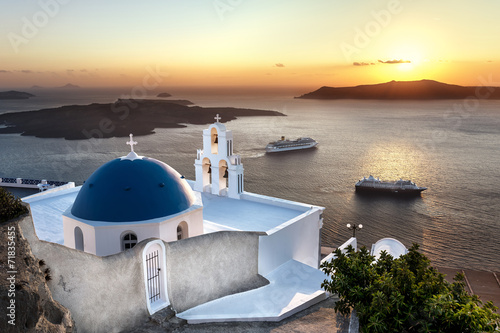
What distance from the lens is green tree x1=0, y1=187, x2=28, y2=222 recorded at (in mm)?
6602

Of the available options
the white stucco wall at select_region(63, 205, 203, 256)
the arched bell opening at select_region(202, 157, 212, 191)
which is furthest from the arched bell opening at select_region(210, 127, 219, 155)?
the white stucco wall at select_region(63, 205, 203, 256)

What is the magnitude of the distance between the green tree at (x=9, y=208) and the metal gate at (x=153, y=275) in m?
3.11

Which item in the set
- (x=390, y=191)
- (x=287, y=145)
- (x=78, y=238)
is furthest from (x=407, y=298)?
(x=287, y=145)

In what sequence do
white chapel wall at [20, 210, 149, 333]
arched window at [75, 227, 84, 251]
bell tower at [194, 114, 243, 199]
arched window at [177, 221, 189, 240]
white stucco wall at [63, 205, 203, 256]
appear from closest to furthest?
1. white chapel wall at [20, 210, 149, 333]
2. white stucco wall at [63, 205, 203, 256]
3. arched window at [75, 227, 84, 251]
4. arched window at [177, 221, 189, 240]
5. bell tower at [194, 114, 243, 199]

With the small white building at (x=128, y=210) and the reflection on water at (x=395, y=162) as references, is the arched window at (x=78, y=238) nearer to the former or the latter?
the small white building at (x=128, y=210)

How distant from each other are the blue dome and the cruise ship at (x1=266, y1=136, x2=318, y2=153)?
57686mm

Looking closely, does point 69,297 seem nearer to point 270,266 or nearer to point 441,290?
point 270,266

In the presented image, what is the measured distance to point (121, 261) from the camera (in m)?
8.66

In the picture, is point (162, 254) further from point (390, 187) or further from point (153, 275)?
point (390, 187)

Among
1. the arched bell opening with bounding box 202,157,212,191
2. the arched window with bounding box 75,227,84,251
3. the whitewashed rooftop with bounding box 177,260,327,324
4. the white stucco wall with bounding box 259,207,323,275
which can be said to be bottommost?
the whitewashed rooftop with bounding box 177,260,327,324

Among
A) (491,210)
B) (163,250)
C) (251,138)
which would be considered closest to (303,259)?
(163,250)

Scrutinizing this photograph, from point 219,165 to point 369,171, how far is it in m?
44.0

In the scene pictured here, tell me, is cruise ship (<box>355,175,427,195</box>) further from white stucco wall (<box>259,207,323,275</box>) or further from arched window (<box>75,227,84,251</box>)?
arched window (<box>75,227,84,251</box>)

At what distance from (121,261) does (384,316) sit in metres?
5.61
